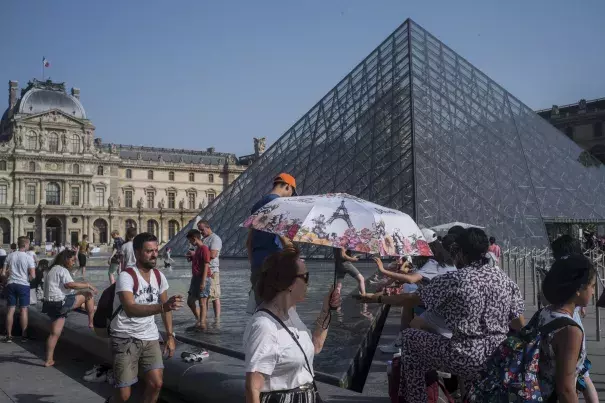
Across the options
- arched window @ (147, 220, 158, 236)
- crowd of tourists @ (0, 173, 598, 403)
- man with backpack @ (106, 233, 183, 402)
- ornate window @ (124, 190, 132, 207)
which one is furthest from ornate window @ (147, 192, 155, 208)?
man with backpack @ (106, 233, 183, 402)

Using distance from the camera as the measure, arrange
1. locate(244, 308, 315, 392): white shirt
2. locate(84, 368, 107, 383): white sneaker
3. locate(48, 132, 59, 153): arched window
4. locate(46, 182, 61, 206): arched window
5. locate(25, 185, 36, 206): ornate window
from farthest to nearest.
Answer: locate(46, 182, 61, 206): arched window, locate(48, 132, 59, 153): arched window, locate(25, 185, 36, 206): ornate window, locate(84, 368, 107, 383): white sneaker, locate(244, 308, 315, 392): white shirt

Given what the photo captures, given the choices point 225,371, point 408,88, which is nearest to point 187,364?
point 225,371

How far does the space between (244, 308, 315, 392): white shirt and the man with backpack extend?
116 cm

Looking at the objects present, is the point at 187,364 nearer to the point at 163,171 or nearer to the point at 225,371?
the point at 225,371

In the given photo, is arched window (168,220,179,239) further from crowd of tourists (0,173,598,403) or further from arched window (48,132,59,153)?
crowd of tourists (0,173,598,403)

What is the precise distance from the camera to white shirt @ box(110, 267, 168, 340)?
3.31 meters

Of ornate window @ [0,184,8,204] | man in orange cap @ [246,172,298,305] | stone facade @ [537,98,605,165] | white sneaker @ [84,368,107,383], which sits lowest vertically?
white sneaker @ [84,368,107,383]

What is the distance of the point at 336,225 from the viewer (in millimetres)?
3811

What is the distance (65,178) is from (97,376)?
181ft

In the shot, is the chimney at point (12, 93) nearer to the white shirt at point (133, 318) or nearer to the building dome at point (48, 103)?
the building dome at point (48, 103)

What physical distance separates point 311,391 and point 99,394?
2.70 metres

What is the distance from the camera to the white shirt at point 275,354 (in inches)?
83.7

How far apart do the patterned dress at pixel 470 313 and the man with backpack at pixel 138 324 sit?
4.29 ft

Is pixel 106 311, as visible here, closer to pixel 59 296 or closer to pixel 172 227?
pixel 59 296
